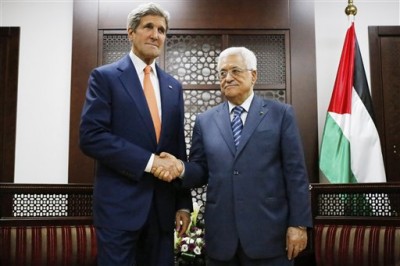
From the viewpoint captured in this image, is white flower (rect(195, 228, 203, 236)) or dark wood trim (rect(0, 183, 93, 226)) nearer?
dark wood trim (rect(0, 183, 93, 226))

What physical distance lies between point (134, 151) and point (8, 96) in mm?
1918

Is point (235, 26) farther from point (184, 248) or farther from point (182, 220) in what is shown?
point (182, 220)

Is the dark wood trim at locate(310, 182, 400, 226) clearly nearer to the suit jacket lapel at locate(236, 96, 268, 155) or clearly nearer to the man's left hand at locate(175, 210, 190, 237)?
the suit jacket lapel at locate(236, 96, 268, 155)

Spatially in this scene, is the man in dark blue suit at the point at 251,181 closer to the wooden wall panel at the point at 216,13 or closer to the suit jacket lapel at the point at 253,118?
the suit jacket lapel at the point at 253,118

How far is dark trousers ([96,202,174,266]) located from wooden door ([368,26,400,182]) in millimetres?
2094

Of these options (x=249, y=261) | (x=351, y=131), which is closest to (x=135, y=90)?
(x=249, y=261)

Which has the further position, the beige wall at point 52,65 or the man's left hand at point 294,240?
the beige wall at point 52,65


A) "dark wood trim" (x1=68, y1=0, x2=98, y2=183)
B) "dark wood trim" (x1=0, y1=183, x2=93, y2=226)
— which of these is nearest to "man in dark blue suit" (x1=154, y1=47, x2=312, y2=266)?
"dark wood trim" (x1=0, y1=183, x2=93, y2=226)

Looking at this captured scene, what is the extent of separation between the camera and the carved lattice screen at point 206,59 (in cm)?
304

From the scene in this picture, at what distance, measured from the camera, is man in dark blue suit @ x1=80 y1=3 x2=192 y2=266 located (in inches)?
64.2

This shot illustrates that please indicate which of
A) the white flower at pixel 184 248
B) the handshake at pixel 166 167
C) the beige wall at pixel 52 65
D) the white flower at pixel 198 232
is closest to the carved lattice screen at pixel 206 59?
the beige wall at pixel 52 65

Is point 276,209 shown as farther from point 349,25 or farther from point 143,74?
point 349,25

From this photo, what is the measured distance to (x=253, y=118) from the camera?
6.16ft

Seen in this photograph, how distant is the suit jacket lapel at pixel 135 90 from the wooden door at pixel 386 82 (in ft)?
6.89
